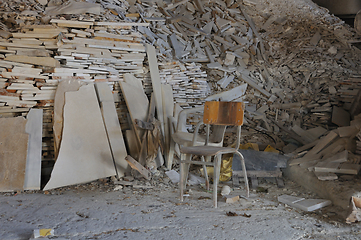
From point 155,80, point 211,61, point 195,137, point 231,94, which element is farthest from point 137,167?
point 211,61

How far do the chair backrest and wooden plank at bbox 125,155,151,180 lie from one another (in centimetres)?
117

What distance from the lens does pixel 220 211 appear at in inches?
131

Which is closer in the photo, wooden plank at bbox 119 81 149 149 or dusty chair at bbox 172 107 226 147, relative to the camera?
dusty chair at bbox 172 107 226 147

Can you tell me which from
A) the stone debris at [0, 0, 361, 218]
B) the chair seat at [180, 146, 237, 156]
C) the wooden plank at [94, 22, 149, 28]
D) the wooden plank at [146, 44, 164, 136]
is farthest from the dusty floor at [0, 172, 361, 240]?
the wooden plank at [94, 22, 149, 28]

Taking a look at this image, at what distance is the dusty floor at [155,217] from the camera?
2.71 metres

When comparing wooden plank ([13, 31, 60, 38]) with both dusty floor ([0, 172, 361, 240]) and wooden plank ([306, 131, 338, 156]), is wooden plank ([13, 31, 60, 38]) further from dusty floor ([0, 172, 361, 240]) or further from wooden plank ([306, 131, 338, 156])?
wooden plank ([306, 131, 338, 156])

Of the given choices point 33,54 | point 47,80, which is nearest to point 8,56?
point 33,54

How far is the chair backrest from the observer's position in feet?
12.0

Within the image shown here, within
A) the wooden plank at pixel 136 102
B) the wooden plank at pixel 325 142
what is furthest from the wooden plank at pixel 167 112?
the wooden plank at pixel 325 142

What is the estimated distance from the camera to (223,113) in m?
3.79

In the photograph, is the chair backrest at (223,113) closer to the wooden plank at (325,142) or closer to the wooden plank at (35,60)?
the wooden plank at (325,142)

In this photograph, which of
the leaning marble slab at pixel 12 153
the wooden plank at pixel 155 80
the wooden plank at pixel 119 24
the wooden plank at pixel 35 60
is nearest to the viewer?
the leaning marble slab at pixel 12 153

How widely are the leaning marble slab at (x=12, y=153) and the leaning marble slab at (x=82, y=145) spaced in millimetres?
423

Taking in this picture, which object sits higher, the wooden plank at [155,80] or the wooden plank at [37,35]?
the wooden plank at [37,35]
